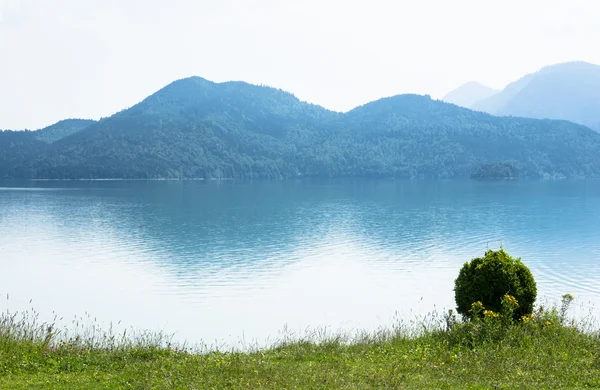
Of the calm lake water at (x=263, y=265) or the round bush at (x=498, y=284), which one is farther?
the calm lake water at (x=263, y=265)

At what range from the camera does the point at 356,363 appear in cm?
1503

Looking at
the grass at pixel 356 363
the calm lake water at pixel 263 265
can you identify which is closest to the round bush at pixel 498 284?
the grass at pixel 356 363

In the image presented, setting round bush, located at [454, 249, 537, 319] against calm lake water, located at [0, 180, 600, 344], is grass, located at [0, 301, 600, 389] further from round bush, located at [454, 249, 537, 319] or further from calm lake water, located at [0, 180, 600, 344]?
calm lake water, located at [0, 180, 600, 344]

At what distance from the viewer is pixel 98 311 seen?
30469mm

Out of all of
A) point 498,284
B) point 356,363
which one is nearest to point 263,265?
point 498,284

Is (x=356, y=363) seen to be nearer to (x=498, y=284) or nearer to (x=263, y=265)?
(x=498, y=284)

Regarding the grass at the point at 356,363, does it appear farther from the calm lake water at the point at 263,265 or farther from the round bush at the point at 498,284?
the calm lake water at the point at 263,265

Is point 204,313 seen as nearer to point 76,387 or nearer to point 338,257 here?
point 76,387

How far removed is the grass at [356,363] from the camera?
13.1m

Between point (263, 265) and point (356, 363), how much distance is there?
89.4 feet

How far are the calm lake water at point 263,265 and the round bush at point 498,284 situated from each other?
29.3 feet

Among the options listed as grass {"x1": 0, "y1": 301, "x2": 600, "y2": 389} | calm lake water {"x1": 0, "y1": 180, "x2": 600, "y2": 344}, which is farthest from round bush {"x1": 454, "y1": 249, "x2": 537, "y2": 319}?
calm lake water {"x1": 0, "y1": 180, "x2": 600, "y2": 344}

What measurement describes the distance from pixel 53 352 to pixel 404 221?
59.3m

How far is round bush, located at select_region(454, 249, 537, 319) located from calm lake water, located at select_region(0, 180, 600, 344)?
894 centimetres
